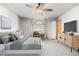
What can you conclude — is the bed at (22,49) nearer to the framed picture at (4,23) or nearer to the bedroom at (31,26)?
the bedroom at (31,26)

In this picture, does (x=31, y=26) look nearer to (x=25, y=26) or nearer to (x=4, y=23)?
(x=25, y=26)

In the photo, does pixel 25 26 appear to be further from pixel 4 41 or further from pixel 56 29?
pixel 4 41

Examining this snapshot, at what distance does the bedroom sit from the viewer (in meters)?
3.35

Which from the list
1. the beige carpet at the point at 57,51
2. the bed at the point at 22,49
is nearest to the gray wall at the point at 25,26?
the beige carpet at the point at 57,51

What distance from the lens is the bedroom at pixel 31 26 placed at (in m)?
3.35

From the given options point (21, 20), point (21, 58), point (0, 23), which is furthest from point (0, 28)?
point (21, 58)

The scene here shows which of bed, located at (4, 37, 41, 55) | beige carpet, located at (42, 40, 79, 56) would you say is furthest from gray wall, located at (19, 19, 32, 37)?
bed, located at (4, 37, 41, 55)

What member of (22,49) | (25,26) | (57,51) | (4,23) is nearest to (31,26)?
(25,26)

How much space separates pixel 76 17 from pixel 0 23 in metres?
3.24

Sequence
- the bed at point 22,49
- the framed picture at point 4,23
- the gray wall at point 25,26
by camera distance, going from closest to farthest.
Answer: the bed at point 22,49, the framed picture at point 4,23, the gray wall at point 25,26

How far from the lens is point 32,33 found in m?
7.27

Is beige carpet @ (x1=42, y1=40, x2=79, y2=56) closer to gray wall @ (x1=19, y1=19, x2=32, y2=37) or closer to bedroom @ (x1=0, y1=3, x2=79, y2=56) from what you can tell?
bedroom @ (x1=0, y1=3, x2=79, y2=56)

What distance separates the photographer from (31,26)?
728cm

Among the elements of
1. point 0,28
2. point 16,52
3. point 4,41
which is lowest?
point 16,52
